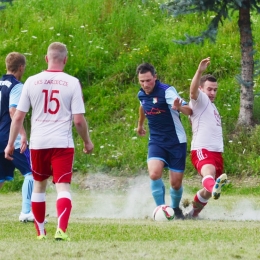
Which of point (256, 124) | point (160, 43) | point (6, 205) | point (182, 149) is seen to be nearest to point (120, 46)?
point (160, 43)

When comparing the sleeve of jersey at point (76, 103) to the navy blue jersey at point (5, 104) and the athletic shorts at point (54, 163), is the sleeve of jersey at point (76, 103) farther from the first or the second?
the navy blue jersey at point (5, 104)

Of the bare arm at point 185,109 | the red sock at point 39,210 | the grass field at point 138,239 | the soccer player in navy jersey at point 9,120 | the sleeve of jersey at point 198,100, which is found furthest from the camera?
the sleeve of jersey at point 198,100

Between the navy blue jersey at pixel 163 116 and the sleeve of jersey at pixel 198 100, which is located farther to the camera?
the navy blue jersey at pixel 163 116

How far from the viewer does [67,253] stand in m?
7.00

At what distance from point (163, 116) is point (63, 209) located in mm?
3057

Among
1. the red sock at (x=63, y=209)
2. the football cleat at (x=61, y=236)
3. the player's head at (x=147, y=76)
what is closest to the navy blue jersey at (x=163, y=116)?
the player's head at (x=147, y=76)

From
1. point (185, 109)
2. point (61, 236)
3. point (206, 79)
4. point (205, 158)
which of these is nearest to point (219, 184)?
point (205, 158)

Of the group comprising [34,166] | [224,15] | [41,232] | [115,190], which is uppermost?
[224,15]

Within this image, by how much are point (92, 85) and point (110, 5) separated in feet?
11.6

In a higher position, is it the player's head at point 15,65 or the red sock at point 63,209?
the player's head at point 15,65

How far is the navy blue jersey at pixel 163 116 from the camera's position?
10.7 meters

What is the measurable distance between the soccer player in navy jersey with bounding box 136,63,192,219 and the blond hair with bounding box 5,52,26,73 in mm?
1498

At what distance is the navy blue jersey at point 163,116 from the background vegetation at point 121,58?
5935 mm

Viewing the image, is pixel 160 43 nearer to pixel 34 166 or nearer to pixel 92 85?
pixel 92 85
